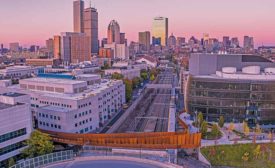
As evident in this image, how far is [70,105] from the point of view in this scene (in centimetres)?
4203

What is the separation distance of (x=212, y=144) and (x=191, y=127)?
692 centimetres

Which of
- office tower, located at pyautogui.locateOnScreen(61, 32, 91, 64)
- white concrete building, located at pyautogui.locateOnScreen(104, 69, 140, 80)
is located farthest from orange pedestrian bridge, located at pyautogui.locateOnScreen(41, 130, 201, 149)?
office tower, located at pyautogui.locateOnScreen(61, 32, 91, 64)

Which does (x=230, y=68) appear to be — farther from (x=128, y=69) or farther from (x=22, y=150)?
(x=128, y=69)

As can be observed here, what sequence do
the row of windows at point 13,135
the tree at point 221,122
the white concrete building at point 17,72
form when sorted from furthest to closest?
the white concrete building at point 17,72 < the tree at point 221,122 < the row of windows at point 13,135

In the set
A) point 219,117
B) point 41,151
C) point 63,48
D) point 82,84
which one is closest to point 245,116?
point 219,117

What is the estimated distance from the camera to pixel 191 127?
143ft

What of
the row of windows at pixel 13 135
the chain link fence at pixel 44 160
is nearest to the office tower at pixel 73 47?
the row of windows at pixel 13 135

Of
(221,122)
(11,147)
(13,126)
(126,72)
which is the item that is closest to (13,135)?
(13,126)

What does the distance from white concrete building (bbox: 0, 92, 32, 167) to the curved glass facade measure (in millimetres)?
26823

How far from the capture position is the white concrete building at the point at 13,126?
2945 cm

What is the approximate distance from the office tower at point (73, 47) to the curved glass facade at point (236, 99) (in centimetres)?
11595

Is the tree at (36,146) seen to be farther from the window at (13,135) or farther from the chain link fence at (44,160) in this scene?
the chain link fence at (44,160)

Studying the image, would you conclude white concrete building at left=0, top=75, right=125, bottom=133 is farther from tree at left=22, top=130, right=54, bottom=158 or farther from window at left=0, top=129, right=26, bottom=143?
tree at left=22, top=130, right=54, bottom=158

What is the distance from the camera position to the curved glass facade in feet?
148
